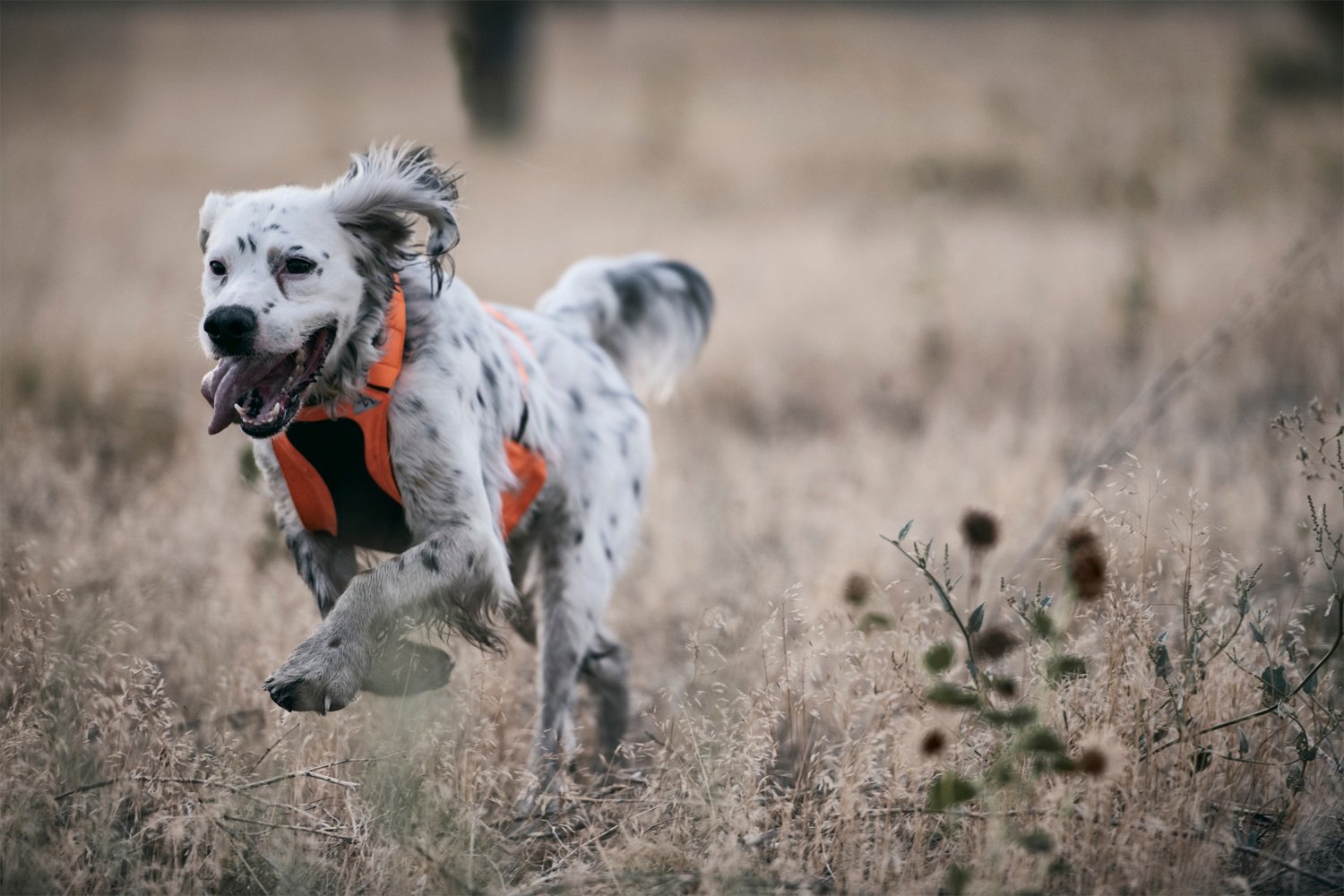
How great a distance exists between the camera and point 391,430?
352 centimetres

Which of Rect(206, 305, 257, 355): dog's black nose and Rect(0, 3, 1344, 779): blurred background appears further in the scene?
Rect(0, 3, 1344, 779): blurred background

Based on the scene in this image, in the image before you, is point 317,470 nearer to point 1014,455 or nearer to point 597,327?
point 597,327

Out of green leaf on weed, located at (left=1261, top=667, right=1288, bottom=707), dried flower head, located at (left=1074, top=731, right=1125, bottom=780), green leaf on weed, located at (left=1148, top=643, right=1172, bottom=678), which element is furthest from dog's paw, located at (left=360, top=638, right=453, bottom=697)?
green leaf on weed, located at (left=1261, top=667, right=1288, bottom=707)

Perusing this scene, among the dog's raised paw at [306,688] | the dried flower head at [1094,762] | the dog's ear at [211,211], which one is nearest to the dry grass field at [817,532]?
the dried flower head at [1094,762]

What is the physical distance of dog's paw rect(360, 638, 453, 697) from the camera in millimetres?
3369

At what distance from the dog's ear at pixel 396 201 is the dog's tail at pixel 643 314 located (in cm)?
138

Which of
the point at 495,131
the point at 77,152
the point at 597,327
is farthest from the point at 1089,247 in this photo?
the point at 77,152

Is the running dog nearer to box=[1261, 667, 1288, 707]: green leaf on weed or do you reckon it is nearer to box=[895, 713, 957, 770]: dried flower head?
box=[895, 713, 957, 770]: dried flower head

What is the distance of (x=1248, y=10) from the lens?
2653 cm

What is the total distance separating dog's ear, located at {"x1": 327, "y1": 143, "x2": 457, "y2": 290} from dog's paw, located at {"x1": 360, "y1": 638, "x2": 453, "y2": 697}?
106cm

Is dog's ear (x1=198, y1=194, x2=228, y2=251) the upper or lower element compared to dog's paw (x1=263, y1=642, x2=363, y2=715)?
upper

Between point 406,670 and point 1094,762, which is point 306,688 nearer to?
point 406,670

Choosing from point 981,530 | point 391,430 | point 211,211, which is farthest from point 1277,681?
point 211,211

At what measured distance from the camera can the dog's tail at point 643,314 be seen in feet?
16.7
